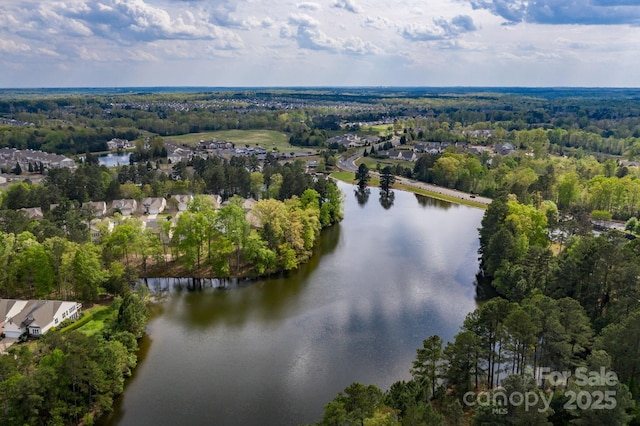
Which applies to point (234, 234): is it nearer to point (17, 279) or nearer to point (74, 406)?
point (17, 279)

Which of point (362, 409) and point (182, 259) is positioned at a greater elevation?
point (362, 409)

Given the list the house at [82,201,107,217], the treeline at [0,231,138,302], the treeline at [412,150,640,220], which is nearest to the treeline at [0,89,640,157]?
the treeline at [412,150,640,220]

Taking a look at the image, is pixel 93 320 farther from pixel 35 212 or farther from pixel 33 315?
pixel 35 212

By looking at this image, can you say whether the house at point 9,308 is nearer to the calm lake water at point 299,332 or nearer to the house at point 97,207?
the calm lake water at point 299,332

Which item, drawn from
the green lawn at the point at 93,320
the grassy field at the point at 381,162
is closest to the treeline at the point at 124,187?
the green lawn at the point at 93,320

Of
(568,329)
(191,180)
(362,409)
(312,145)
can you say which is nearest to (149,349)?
(362,409)

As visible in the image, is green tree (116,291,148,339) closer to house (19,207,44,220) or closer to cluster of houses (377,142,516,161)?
house (19,207,44,220)

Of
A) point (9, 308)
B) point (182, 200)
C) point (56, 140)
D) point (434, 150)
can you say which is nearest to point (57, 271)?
point (9, 308)
